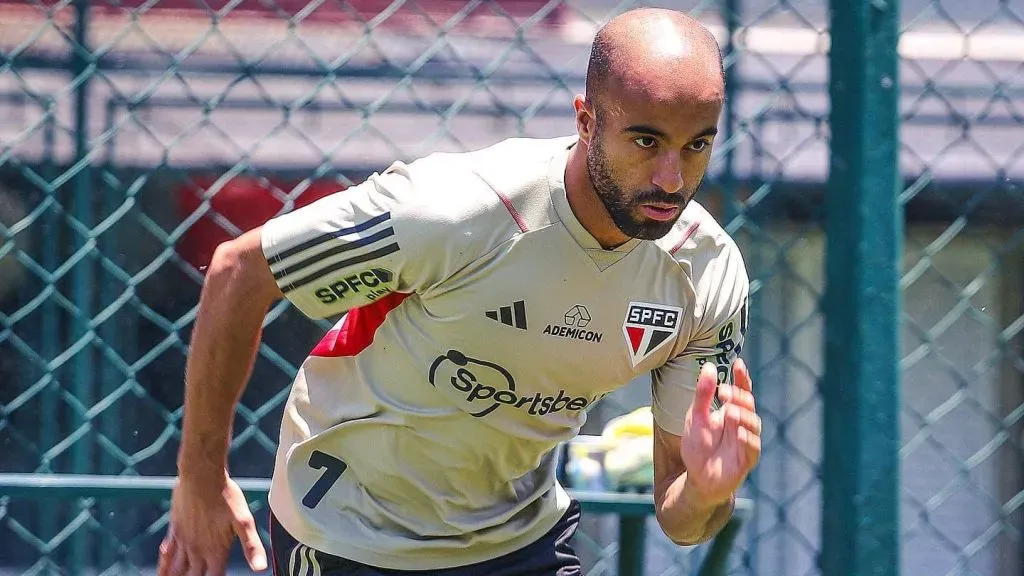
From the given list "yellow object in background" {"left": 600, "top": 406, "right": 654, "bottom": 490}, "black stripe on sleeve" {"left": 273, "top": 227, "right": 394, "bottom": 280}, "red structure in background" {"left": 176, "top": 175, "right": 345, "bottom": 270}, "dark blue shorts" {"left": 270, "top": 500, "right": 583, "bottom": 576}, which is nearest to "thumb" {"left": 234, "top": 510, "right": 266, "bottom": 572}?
"dark blue shorts" {"left": 270, "top": 500, "right": 583, "bottom": 576}

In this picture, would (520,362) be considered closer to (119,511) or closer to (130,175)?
(130,175)

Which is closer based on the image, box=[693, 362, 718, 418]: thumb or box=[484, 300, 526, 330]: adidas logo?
box=[693, 362, 718, 418]: thumb

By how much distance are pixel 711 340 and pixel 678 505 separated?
277 mm

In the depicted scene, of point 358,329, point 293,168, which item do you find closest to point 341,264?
point 358,329

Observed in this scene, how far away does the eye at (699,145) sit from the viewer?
1.89m

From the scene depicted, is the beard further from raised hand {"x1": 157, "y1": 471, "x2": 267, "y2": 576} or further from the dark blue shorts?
raised hand {"x1": 157, "y1": 471, "x2": 267, "y2": 576}

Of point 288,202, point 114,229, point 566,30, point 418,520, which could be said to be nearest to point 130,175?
point 114,229

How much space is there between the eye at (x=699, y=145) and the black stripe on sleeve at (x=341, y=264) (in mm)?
456

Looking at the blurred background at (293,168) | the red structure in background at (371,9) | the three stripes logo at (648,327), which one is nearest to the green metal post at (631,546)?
the blurred background at (293,168)

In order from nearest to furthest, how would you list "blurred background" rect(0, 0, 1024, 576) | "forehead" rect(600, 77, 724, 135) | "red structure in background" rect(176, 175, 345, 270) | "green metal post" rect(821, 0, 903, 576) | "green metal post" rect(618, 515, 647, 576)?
"forehead" rect(600, 77, 724, 135) → "green metal post" rect(821, 0, 903, 576) → "green metal post" rect(618, 515, 647, 576) → "blurred background" rect(0, 0, 1024, 576) → "red structure in background" rect(176, 175, 345, 270)

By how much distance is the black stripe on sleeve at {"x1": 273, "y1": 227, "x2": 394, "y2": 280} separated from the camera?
75.2 inches

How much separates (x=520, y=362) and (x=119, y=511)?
210 cm

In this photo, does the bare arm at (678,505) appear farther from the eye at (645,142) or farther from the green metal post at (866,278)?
the eye at (645,142)

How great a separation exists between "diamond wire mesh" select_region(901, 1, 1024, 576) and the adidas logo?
127 cm
